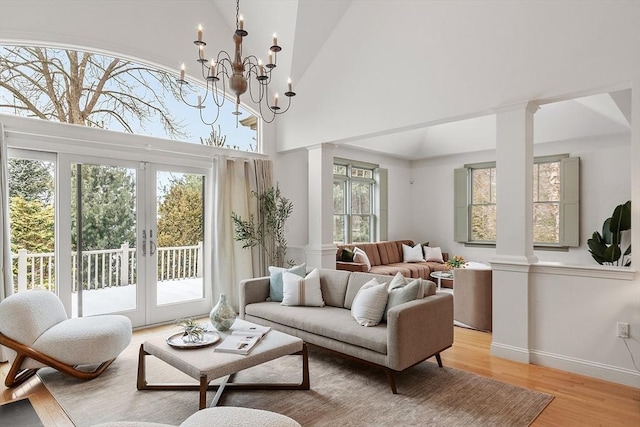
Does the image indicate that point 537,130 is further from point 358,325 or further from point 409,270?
point 358,325

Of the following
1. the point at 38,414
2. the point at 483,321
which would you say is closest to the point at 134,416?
the point at 38,414

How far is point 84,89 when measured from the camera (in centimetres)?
422

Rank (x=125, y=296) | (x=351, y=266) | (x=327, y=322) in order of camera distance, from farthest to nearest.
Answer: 1. (x=351, y=266)
2. (x=125, y=296)
3. (x=327, y=322)

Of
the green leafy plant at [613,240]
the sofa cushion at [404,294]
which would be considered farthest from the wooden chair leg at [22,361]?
the green leafy plant at [613,240]

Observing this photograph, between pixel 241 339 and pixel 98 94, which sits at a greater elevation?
pixel 98 94

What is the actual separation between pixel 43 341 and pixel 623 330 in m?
4.64

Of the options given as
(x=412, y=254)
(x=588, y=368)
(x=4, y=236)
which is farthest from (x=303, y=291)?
(x=412, y=254)

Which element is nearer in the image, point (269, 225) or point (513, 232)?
point (513, 232)

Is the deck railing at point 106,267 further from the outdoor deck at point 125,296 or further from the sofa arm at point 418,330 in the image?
the sofa arm at point 418,330

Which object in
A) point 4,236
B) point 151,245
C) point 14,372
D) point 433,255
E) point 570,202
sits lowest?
point 14,372

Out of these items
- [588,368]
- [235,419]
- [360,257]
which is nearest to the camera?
[235,419]

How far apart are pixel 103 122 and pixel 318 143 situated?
105 inches

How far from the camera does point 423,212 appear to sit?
325 inches

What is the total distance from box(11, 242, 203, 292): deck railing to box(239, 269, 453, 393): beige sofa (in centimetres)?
130
